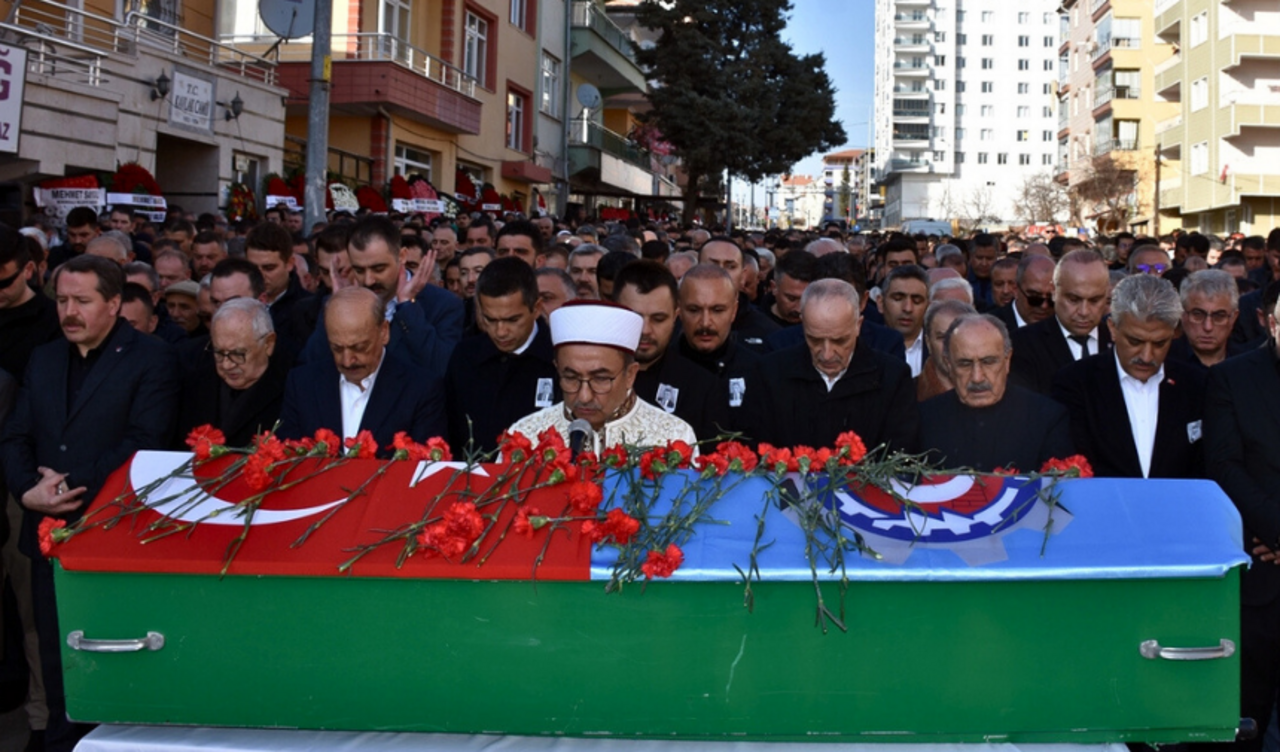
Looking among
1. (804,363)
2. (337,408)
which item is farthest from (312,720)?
(804,363)

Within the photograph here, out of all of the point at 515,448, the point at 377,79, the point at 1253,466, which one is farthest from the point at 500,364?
the point at 377,79

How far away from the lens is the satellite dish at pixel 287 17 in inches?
607

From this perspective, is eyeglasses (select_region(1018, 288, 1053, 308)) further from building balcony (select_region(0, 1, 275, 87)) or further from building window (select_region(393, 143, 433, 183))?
building window (select_region(393, 143, 433, 183))

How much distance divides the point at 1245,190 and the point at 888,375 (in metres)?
45.1

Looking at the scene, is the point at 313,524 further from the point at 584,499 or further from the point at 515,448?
the point at 584,499

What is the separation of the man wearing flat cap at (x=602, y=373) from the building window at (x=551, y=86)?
104 ft

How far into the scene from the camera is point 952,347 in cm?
484

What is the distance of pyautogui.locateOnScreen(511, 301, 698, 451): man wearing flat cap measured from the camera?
161 inches

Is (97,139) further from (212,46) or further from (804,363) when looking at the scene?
(804,363)

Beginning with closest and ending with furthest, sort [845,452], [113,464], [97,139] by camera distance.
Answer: [845,452]
[113,464]
[97,139]

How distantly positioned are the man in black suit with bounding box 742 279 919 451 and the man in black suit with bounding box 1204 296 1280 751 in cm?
112

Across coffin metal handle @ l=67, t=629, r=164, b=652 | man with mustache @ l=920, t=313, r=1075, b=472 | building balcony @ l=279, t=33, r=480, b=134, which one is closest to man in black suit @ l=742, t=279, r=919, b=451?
man with mustache @ l=920, t=313, r=1075, b=472

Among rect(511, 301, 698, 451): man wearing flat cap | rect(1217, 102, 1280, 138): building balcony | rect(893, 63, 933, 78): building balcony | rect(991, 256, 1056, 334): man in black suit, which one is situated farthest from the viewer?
rect(893, 63, 933, 78): building balcony

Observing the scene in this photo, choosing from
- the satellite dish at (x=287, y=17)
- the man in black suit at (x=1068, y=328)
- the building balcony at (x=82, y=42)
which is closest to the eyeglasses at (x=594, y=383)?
the man in black suit at (x=1068, y=328)
